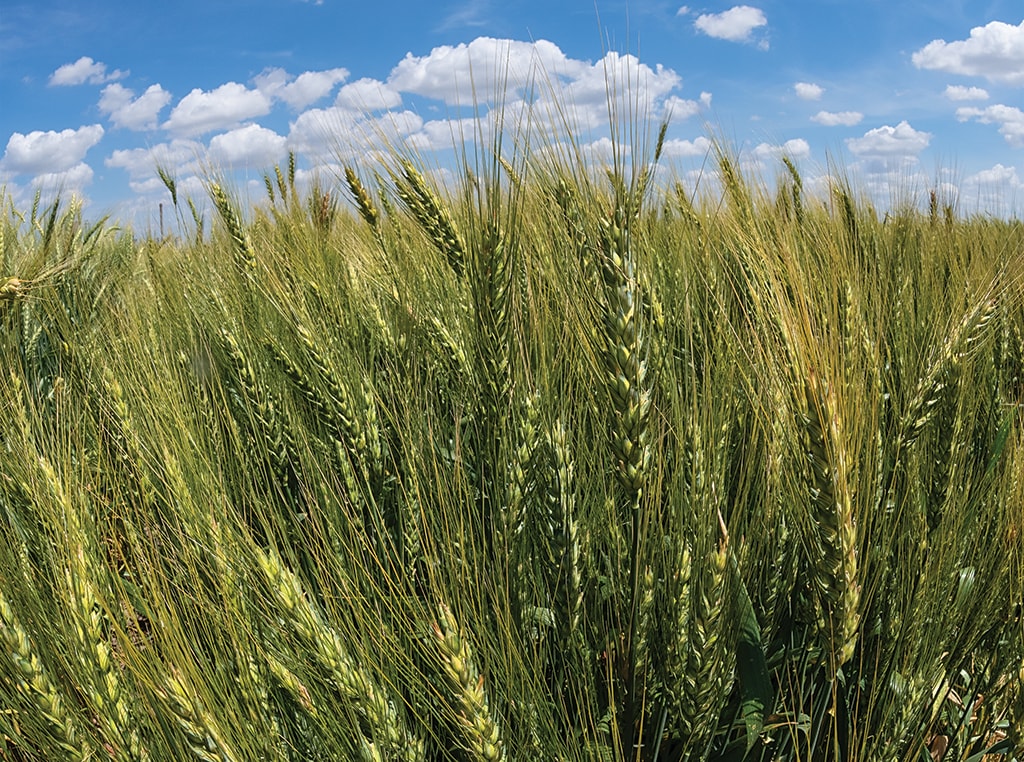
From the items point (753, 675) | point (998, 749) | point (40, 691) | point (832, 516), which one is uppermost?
point (832, 516)

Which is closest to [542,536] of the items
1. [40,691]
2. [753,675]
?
[753,675]

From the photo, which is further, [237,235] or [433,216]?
[237,235]

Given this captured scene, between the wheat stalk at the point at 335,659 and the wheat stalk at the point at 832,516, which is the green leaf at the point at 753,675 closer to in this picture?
the wheat stalk at the point at 832,516

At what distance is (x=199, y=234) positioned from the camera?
14.2 ft

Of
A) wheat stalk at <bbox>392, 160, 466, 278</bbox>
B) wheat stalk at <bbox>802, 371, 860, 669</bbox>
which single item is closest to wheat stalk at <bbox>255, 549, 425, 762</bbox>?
wheat stalk at <bbox>802, 371, 860, 669</bbox>

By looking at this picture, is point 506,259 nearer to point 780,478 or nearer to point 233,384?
point 780,478

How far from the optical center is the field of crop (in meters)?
0.96

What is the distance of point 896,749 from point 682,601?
42cm

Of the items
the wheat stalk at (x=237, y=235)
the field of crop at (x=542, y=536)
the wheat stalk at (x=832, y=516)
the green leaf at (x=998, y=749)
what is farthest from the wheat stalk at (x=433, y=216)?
the green leaf at (x=998, y=749)

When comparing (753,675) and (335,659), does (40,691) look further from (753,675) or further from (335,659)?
(753,675)

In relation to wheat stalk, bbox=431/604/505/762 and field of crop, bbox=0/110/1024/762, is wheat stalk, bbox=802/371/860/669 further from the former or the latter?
wheat stalk, bbox=431/604/505/762

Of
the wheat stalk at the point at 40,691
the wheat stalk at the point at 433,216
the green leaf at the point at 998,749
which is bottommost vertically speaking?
the green leaf at the point at 998,749

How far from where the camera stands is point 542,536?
4.25 feet

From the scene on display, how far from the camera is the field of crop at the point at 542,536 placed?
96 centimetres
